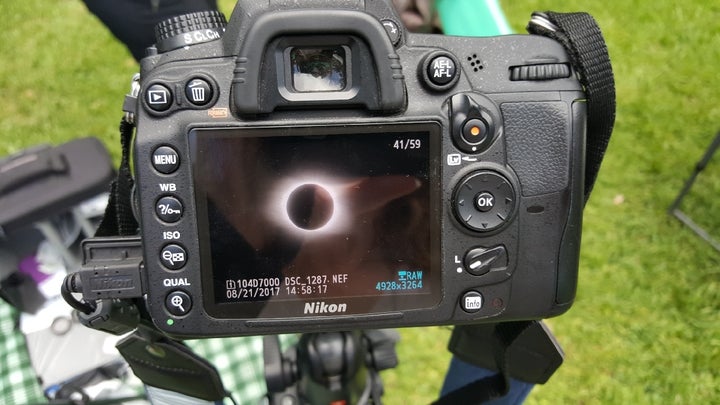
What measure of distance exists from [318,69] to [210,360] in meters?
1.05

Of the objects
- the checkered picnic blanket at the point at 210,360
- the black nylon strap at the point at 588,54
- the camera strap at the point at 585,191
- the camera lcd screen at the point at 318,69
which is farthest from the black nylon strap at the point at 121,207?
the checkered picnic blanket at the point at 210,360

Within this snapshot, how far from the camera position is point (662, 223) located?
77.2 inches

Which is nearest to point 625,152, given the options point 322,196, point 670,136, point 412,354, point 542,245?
point 670,136

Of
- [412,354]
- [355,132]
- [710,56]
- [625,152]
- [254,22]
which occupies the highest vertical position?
[254,22]

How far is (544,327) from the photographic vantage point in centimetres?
85

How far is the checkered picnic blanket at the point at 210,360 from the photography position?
1.47 m

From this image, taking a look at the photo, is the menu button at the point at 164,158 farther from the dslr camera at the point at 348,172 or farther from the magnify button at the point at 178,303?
the magnify button at the point at 178,303

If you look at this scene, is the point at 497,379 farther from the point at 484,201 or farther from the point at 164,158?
the point at 164,158

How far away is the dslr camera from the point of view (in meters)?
0.66

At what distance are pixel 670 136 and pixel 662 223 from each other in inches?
14.6

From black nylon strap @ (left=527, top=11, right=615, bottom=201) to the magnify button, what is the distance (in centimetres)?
47

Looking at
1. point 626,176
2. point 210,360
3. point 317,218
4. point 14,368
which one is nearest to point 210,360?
point 210,360

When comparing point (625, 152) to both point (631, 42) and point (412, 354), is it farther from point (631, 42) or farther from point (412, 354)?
point (412, 354)

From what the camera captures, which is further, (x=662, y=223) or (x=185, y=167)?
(x=662, y=223)
